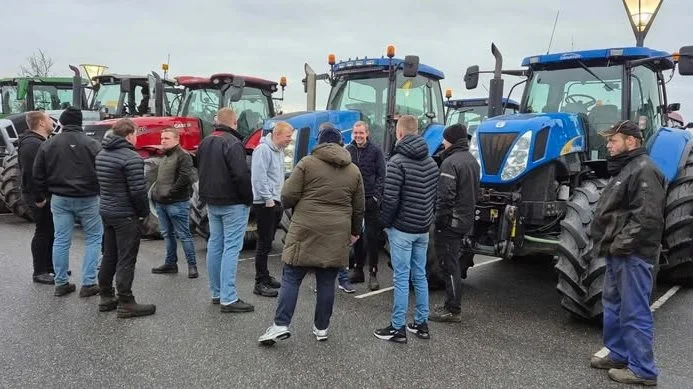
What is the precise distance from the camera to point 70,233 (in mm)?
5117

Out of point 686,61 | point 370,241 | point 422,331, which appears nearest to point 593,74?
point 686,61

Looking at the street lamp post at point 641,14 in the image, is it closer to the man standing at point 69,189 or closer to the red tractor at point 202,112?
the red tractor at point 202,112

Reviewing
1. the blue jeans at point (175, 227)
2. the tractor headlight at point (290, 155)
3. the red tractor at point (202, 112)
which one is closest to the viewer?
the blue jeans at point (175, 227)

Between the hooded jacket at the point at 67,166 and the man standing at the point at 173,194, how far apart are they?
2.78 ft

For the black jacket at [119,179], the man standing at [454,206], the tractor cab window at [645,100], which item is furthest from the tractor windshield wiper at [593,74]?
the black jacket at [119,179]

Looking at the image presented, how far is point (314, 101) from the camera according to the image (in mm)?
7766

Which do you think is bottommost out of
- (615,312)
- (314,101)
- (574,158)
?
(615,312)

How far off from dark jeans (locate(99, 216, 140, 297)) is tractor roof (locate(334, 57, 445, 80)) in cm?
390

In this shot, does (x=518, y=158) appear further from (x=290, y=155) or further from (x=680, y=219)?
(x=290, y=155)

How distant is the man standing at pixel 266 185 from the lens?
4.94 m

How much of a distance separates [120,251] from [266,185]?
1377 mm

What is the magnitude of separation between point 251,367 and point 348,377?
655mm

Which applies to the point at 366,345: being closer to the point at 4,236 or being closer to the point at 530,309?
the point at 530,309

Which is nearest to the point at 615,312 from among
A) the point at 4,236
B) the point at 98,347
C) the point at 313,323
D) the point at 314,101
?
the point at 313,323
